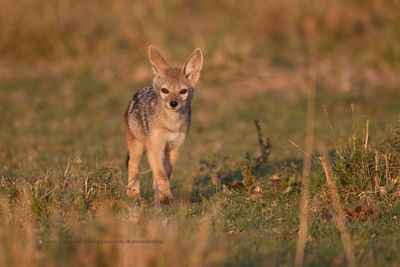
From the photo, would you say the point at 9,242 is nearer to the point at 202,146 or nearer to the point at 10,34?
A: the point at 202,146

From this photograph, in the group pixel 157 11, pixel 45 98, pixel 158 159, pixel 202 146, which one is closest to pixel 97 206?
pixel 158 159

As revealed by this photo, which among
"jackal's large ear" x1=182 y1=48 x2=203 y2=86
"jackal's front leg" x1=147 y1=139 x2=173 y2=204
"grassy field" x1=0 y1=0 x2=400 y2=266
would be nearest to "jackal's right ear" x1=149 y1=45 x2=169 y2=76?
"jackal's large ear" x1=182 y1=48 x2=203 y2=86

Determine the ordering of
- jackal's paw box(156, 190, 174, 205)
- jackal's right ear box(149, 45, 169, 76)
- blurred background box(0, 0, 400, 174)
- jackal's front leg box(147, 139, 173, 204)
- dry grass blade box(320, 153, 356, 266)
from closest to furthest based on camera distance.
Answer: dry grass blade box(320, 153, 356, 266) < jackal's paw box(156, 190, 174, 205) < jackal's front leg box(147, 139, 173, 204) < jackal's right ear box(149, 45, 169, 76) < blurred background box(0, 0, 400, 174)

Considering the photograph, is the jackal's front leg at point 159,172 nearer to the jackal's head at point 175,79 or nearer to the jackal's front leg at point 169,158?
the jackal's front leg at point 169,158

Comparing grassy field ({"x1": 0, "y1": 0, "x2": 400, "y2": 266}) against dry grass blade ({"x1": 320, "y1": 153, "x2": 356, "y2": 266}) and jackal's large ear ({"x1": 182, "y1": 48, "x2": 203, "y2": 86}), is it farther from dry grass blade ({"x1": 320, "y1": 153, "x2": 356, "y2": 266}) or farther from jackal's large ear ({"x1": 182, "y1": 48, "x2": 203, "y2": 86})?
jackal's large ear ({"x1": 182, "y1": 48, "x2": 203, "y2": 86})

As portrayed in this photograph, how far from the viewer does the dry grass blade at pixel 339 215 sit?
5.90 meters

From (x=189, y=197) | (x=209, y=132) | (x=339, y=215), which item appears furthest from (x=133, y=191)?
(x=209, y=132)

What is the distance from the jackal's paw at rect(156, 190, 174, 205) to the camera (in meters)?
8.01

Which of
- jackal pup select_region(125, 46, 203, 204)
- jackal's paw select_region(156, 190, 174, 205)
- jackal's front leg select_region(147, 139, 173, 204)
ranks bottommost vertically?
jackal's paw select_region(156, 190, 174, 205)

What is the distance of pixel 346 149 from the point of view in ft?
27.2

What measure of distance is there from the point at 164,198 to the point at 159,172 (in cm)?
42

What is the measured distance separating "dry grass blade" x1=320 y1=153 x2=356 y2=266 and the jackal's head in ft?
5.59

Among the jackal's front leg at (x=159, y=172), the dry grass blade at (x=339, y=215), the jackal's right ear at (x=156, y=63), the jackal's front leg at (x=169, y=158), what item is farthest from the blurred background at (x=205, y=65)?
the dry grass blade at (x=339, y=215)

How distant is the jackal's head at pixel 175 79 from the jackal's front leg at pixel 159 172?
1.50ft
